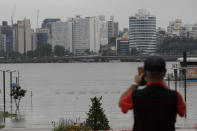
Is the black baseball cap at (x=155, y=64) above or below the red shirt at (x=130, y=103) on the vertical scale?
above

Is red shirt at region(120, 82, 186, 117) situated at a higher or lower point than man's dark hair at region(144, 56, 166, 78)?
lower

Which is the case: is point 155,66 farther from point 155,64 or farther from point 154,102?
point 154,102

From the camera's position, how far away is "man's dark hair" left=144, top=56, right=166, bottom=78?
18.9 feet

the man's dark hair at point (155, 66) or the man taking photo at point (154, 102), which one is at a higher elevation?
the man's dark hair at point (155, 66)

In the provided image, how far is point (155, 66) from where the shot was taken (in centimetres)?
577

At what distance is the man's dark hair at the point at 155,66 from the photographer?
18.9 ft

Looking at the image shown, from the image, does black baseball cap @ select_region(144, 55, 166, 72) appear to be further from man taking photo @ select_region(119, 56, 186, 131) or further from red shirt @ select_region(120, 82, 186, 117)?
red shirt @ select_region(120, 82, 186, 117)

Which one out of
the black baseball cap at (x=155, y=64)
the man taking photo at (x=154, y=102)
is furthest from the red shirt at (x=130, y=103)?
the black baseball cap at (x=155, y=64)

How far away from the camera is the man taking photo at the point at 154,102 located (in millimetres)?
5734

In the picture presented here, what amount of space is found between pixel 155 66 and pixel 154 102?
0.35 m

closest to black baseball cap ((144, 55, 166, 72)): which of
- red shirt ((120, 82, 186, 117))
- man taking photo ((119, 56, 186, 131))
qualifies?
man taking photo ((119, 56, 186, 131))

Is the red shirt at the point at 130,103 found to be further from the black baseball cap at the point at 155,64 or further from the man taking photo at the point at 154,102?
the black baseball cap at the point at 155,64

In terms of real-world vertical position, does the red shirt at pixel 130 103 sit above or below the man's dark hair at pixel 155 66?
below

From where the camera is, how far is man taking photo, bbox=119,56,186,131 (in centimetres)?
573
